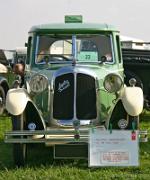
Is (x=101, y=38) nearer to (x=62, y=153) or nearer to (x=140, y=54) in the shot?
(x=62, y=153)

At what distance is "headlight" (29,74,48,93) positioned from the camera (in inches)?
261

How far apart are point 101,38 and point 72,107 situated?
1466 millimetres

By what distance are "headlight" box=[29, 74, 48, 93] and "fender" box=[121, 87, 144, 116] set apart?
106 centimetres

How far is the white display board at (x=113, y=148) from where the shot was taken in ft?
19.3

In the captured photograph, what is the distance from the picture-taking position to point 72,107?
22.4 ft

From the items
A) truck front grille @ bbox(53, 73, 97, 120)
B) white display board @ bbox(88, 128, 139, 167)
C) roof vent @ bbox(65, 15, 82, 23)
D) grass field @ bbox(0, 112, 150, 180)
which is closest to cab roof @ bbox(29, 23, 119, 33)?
roof vent @ bbox(65, 15, 82, 23)

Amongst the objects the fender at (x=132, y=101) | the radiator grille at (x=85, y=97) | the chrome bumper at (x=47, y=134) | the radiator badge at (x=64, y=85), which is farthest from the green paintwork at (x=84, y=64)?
the chrome bumper at (x=47, y=134)

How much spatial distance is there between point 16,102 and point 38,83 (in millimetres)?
481

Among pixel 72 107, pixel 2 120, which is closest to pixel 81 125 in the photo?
pixel 72 107

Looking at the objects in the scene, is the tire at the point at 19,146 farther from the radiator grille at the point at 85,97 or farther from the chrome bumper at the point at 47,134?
Answer: the radiator grille at the point at 85,97

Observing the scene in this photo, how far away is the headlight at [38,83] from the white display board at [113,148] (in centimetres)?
108

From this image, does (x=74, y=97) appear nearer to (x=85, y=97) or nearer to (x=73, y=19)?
(x=85, y=97)

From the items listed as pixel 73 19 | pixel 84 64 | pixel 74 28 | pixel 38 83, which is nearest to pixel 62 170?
pixel 38 83

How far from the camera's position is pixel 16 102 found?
6320 millimetres
